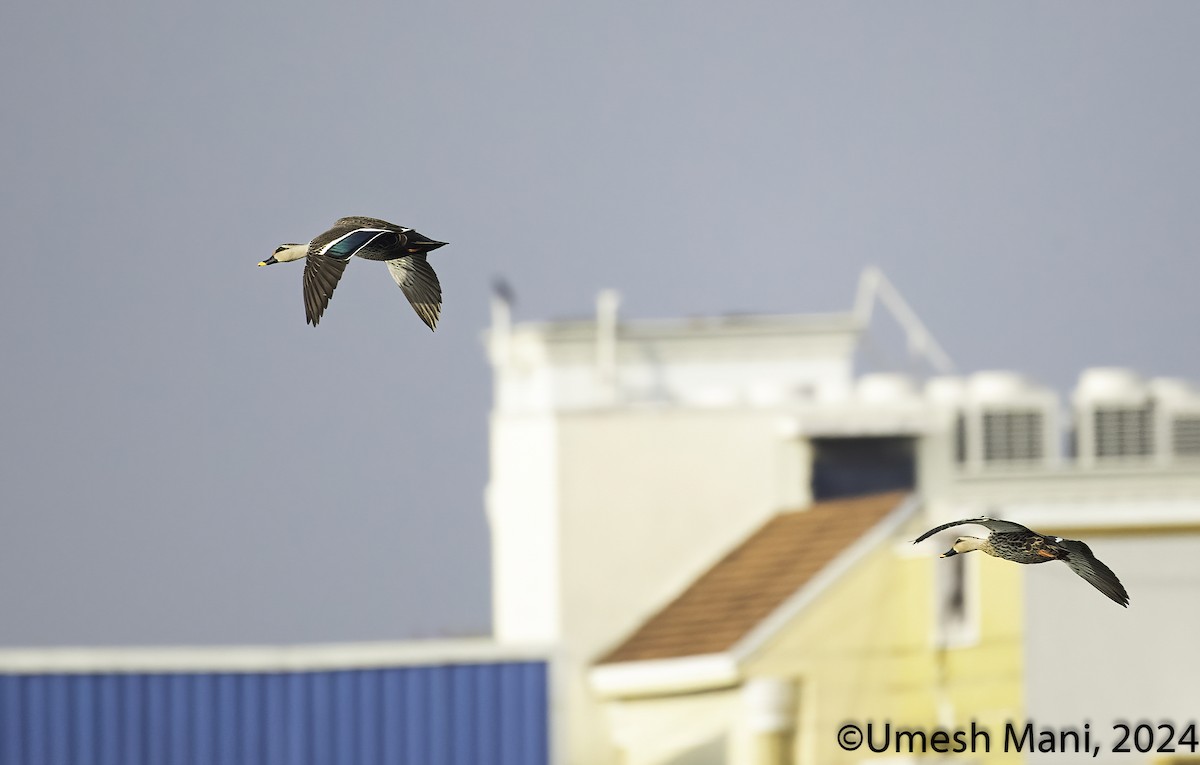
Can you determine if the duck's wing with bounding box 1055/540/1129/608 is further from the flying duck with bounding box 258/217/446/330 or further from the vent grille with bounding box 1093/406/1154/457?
the vent grille with bounding box 1093/406/1154/457

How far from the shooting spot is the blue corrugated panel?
2972cm

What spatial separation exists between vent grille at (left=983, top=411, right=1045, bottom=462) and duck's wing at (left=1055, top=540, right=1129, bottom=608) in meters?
25.4

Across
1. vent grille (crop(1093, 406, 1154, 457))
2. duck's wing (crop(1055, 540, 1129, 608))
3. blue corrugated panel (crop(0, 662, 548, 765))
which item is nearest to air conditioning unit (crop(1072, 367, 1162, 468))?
vent grille (crop(1093, 406, 1154, 457))

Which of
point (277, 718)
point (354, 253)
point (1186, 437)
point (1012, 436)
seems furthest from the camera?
point (1186, 437)

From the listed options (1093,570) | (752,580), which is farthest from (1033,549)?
(752,580)

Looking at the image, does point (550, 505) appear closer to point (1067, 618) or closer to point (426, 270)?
point (1067, 618)

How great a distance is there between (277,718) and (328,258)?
50.1 feet

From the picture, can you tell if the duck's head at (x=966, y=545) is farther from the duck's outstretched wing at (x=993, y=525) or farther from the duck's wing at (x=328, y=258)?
the duck's wing at (x=328, y=258)

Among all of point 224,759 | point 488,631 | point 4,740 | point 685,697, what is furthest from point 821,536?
point 488,631

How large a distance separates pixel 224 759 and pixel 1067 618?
10.1 metres

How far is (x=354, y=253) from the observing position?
51.0ft

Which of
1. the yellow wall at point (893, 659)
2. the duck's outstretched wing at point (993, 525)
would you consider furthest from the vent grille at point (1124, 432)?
the duck's outstretched wing at point (993, 525)

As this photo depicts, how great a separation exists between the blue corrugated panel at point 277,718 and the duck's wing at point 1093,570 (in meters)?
13.6

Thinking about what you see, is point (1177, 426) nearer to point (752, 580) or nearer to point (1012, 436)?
point (1012, 436)
